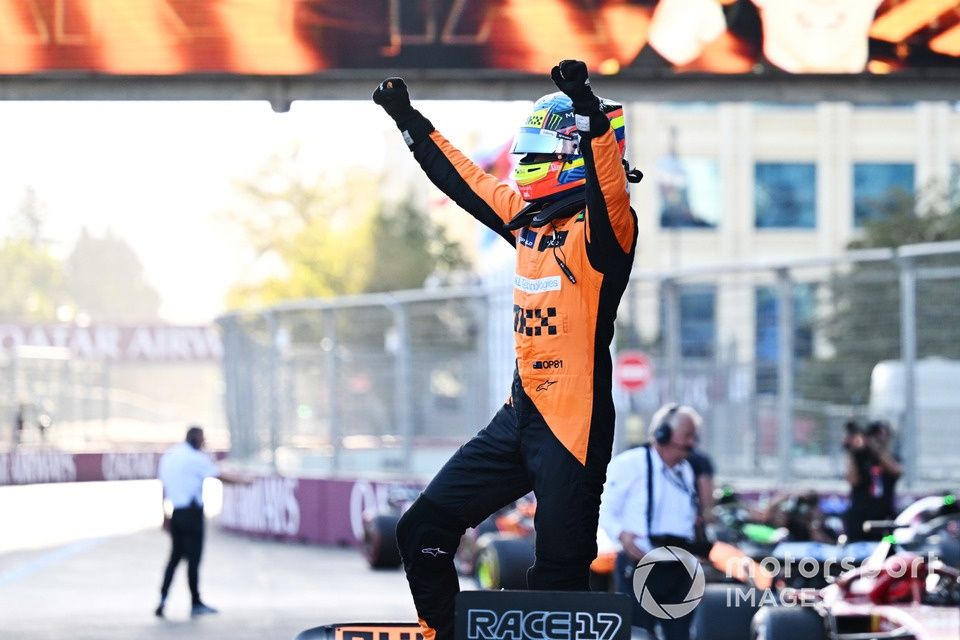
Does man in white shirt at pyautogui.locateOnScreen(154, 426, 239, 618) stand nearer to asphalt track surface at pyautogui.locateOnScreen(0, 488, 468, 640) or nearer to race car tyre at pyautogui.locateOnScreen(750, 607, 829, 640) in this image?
asphalt track surface at pyautogui.locateOnScreen(0, 488, 468, 640)

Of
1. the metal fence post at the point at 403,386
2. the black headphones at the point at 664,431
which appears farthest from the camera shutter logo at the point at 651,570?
the metal fence post at the point at 403,386

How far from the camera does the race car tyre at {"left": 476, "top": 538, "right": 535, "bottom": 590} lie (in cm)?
1001

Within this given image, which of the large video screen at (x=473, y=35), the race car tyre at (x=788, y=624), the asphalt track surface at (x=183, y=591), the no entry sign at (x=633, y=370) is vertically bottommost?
the asphalt track surface at (x=183, y=591)

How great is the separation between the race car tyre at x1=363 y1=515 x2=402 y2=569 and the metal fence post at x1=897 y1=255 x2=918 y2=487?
4302 mm

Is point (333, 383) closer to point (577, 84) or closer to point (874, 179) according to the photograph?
point (577, 84)

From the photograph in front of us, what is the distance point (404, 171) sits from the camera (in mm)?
97625

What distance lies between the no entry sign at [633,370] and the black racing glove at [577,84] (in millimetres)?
12788

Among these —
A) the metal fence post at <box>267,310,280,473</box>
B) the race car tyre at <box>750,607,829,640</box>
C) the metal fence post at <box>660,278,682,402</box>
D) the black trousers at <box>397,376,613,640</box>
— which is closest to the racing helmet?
the black trousers at <box>397,376,613,640</box>

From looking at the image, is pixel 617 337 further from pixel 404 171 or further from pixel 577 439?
pixel 404 171

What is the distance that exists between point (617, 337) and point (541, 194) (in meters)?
14.1

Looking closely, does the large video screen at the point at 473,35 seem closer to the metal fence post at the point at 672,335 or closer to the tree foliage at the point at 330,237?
the metal fence post at the point at 672,335

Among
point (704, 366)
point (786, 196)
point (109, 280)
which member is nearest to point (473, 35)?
point (704, 366)

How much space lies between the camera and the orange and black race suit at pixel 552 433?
546cm

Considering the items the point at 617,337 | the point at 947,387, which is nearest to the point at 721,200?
the point at 617,337
